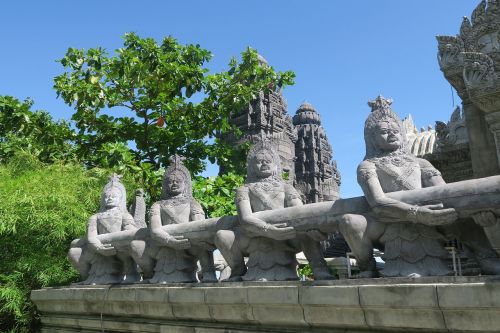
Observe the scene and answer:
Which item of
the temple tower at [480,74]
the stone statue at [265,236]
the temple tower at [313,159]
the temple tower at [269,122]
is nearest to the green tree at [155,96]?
the temple tower at [480,74]

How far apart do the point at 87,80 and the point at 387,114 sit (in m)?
11.6

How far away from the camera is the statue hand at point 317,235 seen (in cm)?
505

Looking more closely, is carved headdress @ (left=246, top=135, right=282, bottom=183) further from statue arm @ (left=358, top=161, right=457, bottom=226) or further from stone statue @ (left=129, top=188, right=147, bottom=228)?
stone statue @ (left=129, top=188, right=147, bottom=228)

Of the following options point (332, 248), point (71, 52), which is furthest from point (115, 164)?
point (332, 248)

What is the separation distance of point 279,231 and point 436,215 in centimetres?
166

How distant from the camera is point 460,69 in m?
12.5

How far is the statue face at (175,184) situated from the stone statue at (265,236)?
48.9 inches

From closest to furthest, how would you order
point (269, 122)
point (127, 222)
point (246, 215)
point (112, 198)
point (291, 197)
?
point (246, 215)
point (291, 197)
point (127, 222)
point (112, 198)
point (269, 122)

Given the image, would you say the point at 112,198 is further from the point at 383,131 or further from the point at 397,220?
the point at 397,220

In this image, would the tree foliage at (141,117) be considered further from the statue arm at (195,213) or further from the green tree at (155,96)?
the statue arm at (195,213)

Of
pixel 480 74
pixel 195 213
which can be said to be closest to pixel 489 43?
A: pixel 480 74

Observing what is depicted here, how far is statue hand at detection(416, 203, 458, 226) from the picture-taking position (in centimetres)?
413

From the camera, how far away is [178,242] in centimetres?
624

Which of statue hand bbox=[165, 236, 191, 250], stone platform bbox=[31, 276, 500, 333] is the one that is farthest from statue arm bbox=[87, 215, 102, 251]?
statue hand bbox=[165, 236, 191, 250]
